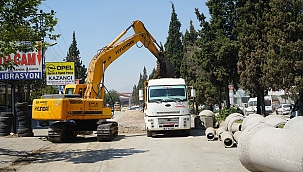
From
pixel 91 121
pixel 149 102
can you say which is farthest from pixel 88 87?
pixel 149 102

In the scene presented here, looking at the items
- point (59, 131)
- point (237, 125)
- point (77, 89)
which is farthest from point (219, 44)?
point (59, 131)

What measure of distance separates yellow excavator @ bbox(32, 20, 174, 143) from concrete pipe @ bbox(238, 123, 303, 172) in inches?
455

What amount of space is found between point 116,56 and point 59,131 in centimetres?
579

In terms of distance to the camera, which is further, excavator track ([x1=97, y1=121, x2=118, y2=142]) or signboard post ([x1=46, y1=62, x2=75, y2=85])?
signboard post ([x1=46, y1=62, x2=75, y2=85])

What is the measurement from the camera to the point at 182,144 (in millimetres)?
18281

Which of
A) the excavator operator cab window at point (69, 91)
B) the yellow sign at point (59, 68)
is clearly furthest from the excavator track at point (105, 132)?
the yellow sign at point (59, 68)

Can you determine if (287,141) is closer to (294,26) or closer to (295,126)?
(295,126)

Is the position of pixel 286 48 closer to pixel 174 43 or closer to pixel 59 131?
pixel 59 131

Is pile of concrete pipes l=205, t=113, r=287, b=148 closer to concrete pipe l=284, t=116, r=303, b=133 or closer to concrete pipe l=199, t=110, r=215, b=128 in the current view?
concrete pipe l=284, t=116, r=303, b=133

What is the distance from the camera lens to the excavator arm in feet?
73.9

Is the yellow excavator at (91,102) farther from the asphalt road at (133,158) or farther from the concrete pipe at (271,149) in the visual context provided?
the concrete pipe at (271,149)

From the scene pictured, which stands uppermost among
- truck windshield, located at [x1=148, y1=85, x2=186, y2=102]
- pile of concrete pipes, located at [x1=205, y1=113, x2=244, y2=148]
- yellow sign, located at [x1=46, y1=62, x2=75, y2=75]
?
yellow sign, located at [x1=46, y1=62, x2=75, y2=75]

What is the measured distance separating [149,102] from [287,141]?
1455cm

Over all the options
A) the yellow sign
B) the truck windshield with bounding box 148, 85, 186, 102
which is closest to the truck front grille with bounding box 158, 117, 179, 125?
the truck windshield with bounding box 148, 85, 186, 102
